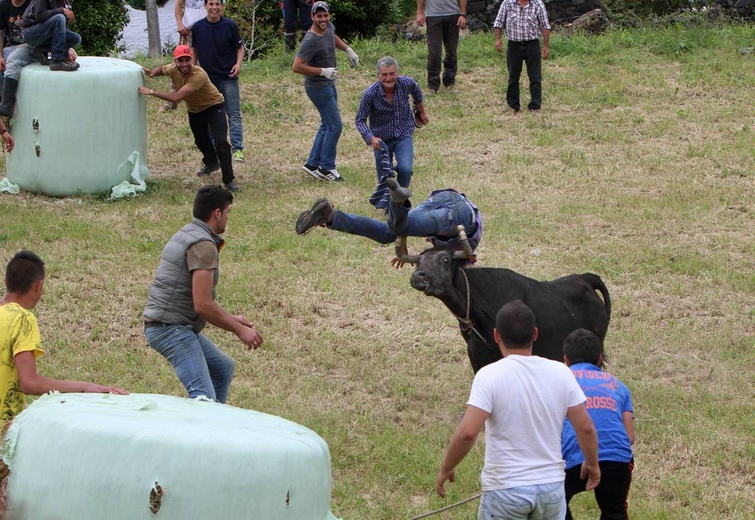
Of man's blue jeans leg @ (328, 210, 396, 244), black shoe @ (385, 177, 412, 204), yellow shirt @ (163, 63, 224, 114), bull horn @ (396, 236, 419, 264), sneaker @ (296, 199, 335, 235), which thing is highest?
yellow shirt @ (163, 63, 224, 114)

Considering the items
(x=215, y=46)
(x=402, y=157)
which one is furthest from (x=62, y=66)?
(x=402, y=157)

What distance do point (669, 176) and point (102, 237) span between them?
7313 mm

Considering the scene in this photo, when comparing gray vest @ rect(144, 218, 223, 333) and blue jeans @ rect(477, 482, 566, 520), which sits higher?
gray vest @ rect(144, 218, 223, 333)

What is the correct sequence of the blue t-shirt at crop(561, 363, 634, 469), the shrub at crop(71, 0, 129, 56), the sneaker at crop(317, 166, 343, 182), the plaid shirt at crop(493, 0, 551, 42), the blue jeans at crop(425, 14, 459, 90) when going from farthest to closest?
the shrub at crop(71, 0, 129, 56)
the blue jeans at crop(425, 14, 459, 90)
the plaid shirt at crop(493, 0, 551, 42)
the sneaker at crop(317, 166, 343, 182)
the blue t-shirt at crop(561, 363, 634, 469)

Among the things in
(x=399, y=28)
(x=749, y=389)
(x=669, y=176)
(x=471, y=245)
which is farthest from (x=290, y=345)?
(x=399, y=28)

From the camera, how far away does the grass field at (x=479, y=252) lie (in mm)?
7805

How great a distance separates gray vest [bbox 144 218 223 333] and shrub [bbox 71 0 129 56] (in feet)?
49.4

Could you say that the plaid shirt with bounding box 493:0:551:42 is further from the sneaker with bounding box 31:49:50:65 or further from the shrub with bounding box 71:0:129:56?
the shrub with bounding box 71:0:129:56

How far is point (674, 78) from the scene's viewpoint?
1738 centimetres

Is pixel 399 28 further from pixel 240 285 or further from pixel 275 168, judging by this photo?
pixel 240 285

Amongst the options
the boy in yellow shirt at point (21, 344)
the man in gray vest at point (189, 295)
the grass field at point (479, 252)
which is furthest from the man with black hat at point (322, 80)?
the boy in yellow shirt at point (21, 344)

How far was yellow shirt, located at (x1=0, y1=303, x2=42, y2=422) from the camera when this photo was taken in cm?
521

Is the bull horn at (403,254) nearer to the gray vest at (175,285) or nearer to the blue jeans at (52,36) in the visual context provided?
the gray vest at (175,285)

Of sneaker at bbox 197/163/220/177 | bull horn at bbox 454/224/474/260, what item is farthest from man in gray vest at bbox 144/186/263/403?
sneaker at bbox 197/163/220/177
